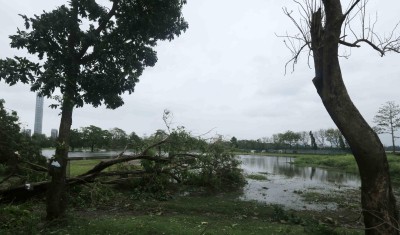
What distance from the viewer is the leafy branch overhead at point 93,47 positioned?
926cm

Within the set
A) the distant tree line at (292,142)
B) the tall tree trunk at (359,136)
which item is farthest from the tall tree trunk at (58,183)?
the distant tree line at (292,142)

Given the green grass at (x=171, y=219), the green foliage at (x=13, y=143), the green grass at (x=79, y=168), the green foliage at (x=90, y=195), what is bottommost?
the green grass at (x=171, y=219)

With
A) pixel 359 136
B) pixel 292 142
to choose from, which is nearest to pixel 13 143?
A: pixel 359 136

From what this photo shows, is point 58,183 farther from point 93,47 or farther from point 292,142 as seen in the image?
point 292,142

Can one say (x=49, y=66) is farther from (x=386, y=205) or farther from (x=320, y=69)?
(x=386, y=205)

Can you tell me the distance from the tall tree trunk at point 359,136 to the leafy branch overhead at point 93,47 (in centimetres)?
704

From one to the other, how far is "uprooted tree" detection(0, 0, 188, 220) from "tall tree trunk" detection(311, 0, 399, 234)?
629cm

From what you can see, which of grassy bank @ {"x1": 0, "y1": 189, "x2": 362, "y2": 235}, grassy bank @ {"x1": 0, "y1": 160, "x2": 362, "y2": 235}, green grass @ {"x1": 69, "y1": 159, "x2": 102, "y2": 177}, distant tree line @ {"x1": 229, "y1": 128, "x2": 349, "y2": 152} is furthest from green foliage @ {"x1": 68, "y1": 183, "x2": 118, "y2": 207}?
distant tree line @ {"x1": 229, "y1": 128, "x2": 349, "y2": 152}

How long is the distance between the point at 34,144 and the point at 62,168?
1.09 meters

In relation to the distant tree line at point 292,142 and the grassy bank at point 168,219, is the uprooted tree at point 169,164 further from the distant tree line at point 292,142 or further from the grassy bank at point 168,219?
the distant tree line at point 292,142

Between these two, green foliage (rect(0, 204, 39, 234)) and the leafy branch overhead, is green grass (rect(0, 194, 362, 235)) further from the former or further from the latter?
the leafy branch overhead

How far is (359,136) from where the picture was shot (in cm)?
489

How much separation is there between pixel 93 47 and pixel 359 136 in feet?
27.9

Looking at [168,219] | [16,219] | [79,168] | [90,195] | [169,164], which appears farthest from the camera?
[79,168]
